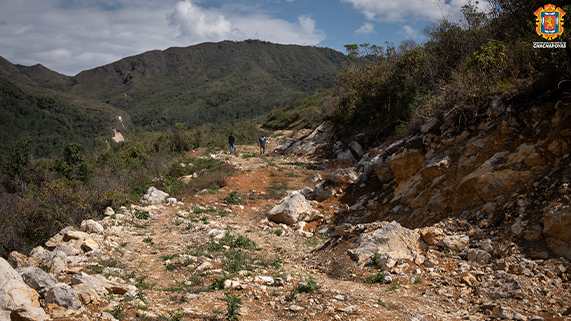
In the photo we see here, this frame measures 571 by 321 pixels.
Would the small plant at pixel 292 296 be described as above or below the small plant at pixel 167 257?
above

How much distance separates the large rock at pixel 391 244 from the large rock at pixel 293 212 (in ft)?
10.5

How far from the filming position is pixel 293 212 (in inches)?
322

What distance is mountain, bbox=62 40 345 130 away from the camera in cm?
7056

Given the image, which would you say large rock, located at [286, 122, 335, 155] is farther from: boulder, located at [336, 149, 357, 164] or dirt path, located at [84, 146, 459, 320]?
dirt path, located at [84, 146, 459, 320]

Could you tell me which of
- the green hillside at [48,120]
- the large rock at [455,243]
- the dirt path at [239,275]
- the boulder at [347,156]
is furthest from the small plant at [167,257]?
the green hillside at [48,120]

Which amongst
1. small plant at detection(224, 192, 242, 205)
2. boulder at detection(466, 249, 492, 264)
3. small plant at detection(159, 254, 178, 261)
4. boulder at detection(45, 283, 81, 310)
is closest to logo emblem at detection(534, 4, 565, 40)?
boulder at detection(466, 249, 492, 264)

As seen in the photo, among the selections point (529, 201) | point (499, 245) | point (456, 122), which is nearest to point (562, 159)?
point (529, 201)

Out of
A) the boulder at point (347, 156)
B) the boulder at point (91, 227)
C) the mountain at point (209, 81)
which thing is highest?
the mountain at point (209, 81)

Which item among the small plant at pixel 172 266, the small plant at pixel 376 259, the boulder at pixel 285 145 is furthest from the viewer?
the boulder at pixel 285 145

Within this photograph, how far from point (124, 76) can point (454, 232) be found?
133m

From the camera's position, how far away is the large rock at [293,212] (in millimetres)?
8164

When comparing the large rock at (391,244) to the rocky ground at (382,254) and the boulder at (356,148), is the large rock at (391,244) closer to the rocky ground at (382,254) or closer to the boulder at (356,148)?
the rocky ground at (382,254)

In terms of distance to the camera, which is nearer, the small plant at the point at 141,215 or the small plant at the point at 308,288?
the small plant at the point at 308,288

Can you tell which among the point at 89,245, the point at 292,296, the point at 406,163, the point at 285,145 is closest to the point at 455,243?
the point at 292,296
